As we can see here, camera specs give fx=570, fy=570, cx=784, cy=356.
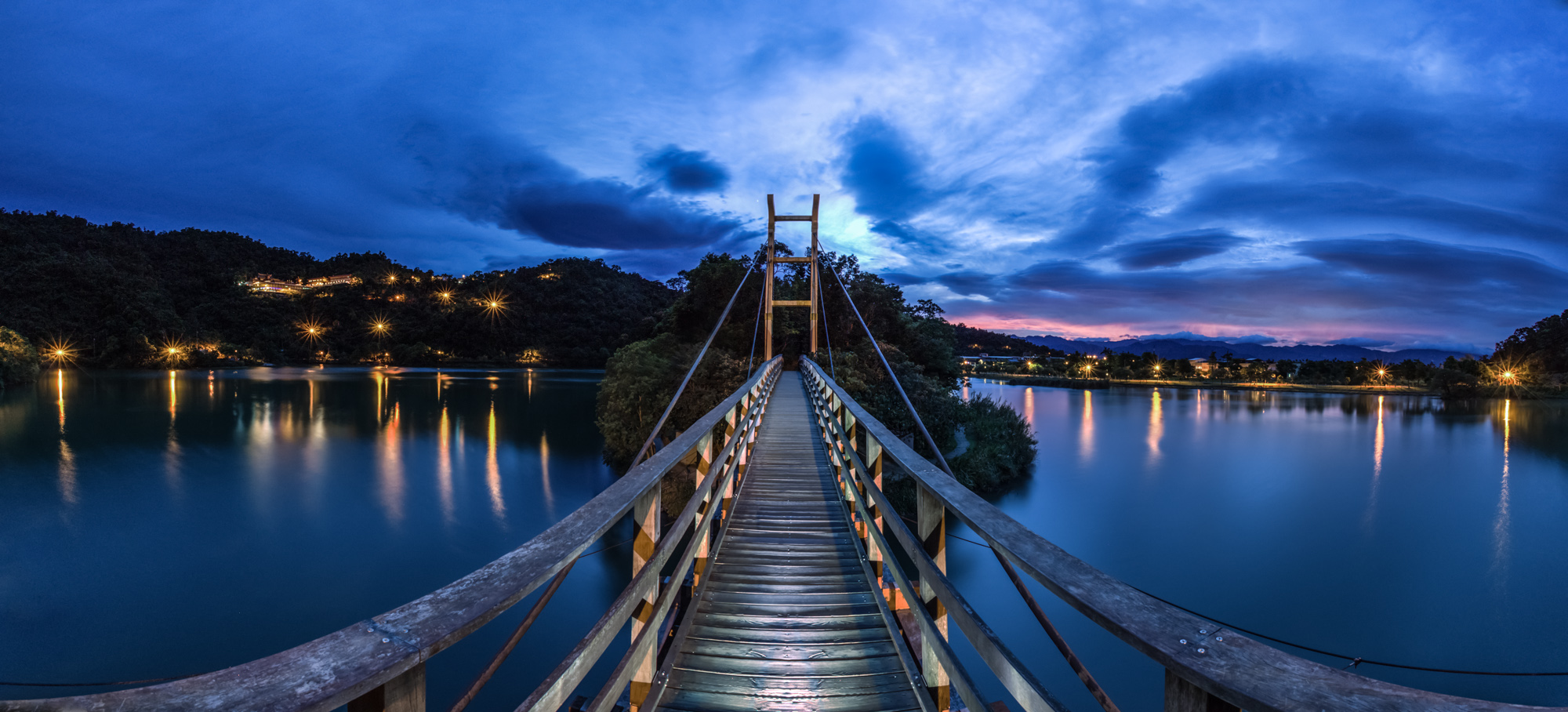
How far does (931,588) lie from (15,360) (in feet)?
169

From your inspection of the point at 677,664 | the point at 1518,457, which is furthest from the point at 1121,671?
the point at 1518,457

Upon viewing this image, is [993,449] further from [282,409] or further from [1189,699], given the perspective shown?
[282,409]

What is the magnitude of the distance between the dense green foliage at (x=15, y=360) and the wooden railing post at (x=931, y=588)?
48.2 m

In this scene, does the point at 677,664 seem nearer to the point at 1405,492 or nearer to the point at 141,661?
the point at 141,661

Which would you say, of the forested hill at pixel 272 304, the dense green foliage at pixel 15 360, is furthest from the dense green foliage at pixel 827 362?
the dense green foliage at pixel 15 360

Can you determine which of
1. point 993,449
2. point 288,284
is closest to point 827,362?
point 993,449

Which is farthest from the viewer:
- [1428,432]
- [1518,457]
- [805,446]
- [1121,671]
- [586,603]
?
[1428,432]

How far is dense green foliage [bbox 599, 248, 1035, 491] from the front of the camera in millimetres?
14398

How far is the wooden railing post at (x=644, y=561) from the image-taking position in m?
1.94

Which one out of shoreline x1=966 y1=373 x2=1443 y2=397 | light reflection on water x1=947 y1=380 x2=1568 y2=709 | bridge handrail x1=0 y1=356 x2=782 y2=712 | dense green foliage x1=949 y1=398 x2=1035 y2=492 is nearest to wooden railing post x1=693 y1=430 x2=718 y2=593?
bridge handrail x1=0 y1=356 x2=782 y2=712

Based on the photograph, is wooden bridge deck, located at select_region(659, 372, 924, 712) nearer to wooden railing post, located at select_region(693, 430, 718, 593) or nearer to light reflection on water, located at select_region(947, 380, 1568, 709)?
wooden railing post, located at select_region(693, 430, 718, 593)

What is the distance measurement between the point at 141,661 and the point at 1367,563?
89.7 ft

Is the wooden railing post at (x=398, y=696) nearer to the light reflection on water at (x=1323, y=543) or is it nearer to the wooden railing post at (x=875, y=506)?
the wooden railing post at (x=875, y=506)

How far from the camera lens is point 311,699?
659 millimetres
